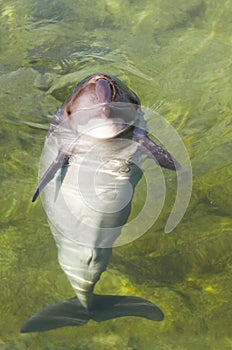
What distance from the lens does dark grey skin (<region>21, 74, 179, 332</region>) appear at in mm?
3672

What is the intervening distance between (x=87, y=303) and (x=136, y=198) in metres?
0.99

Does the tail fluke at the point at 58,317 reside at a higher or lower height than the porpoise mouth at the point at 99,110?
lower

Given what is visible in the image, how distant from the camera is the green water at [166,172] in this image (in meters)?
4.12

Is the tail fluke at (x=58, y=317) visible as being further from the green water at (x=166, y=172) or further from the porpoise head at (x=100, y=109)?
the porpoise head at (x=100, y=109)

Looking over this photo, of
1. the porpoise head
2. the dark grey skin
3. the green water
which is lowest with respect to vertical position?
the green water

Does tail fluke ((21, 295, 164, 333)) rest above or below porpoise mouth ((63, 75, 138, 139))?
below

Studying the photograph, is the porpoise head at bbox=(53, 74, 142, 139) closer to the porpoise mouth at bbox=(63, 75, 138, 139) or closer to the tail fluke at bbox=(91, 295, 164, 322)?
the porpoise mouth at bbox=(63, 75, 138, 139)

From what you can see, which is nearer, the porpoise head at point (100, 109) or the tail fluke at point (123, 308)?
the porpoise head at point (100, 109)

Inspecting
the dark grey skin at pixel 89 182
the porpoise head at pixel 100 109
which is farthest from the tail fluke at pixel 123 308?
the porpoise head at pixel 100 109

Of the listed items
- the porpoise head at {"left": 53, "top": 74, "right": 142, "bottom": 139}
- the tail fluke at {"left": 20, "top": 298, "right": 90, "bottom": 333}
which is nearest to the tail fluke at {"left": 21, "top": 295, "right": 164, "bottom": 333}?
the tail fluke at {"left": 20, "top": 298, "right": 90, "bottom": 333}

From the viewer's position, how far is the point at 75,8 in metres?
7.43

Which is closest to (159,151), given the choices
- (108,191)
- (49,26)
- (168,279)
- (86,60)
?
(108,191)

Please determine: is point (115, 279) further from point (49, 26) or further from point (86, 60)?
point (49, 26)

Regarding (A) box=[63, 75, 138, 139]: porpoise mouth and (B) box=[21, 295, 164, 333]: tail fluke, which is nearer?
(A) box=[63, 75, 138, 139]: porpoise mouth
